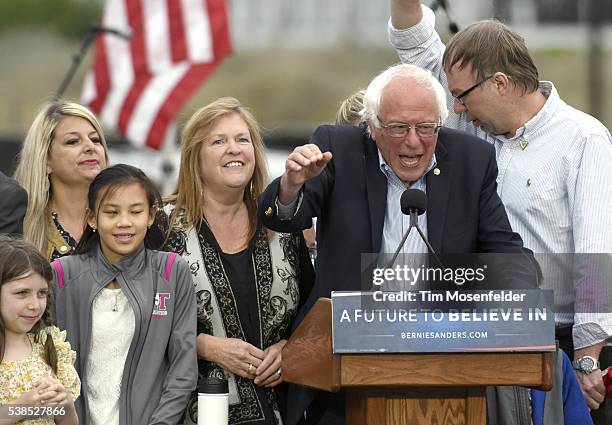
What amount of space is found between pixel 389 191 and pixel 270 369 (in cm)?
86

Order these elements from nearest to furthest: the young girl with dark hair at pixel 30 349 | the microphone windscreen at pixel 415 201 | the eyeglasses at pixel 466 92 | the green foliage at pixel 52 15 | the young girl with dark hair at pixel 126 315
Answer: the microphone windscreen at pixel 415 201
the young girl with dark hair at pixel 30 349
the young girl with dark hair at pixel 126 315
the eyeglasses at pixel 466 92
the green foliage at pixel 52 15

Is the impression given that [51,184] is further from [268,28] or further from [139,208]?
[268,28]

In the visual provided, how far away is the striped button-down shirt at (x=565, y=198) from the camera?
489cm

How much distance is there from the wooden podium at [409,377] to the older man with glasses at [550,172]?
1.06m

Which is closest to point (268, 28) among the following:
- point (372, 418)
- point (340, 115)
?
point (340, 115)

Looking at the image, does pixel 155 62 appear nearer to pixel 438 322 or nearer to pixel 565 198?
pixel 565 198

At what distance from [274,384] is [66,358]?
0.90m

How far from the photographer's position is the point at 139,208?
186 inches

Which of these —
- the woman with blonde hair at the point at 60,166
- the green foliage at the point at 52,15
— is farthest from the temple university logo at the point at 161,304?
the green foliage at the point at 52,15

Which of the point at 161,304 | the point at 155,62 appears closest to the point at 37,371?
the point at 161,304

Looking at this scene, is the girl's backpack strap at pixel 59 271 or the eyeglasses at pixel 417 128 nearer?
the eyeglasses at pixel 417 128

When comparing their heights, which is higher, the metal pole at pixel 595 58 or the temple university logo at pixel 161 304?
the metal pole at pixel 595 58

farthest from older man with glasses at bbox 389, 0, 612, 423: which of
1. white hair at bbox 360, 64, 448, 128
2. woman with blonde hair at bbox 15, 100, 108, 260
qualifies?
woman with blonde hair at bbox 15, 100, 108, 260

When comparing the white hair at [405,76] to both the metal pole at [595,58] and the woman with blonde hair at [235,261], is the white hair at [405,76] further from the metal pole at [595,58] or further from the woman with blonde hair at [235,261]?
the metal pole at [595,58]
